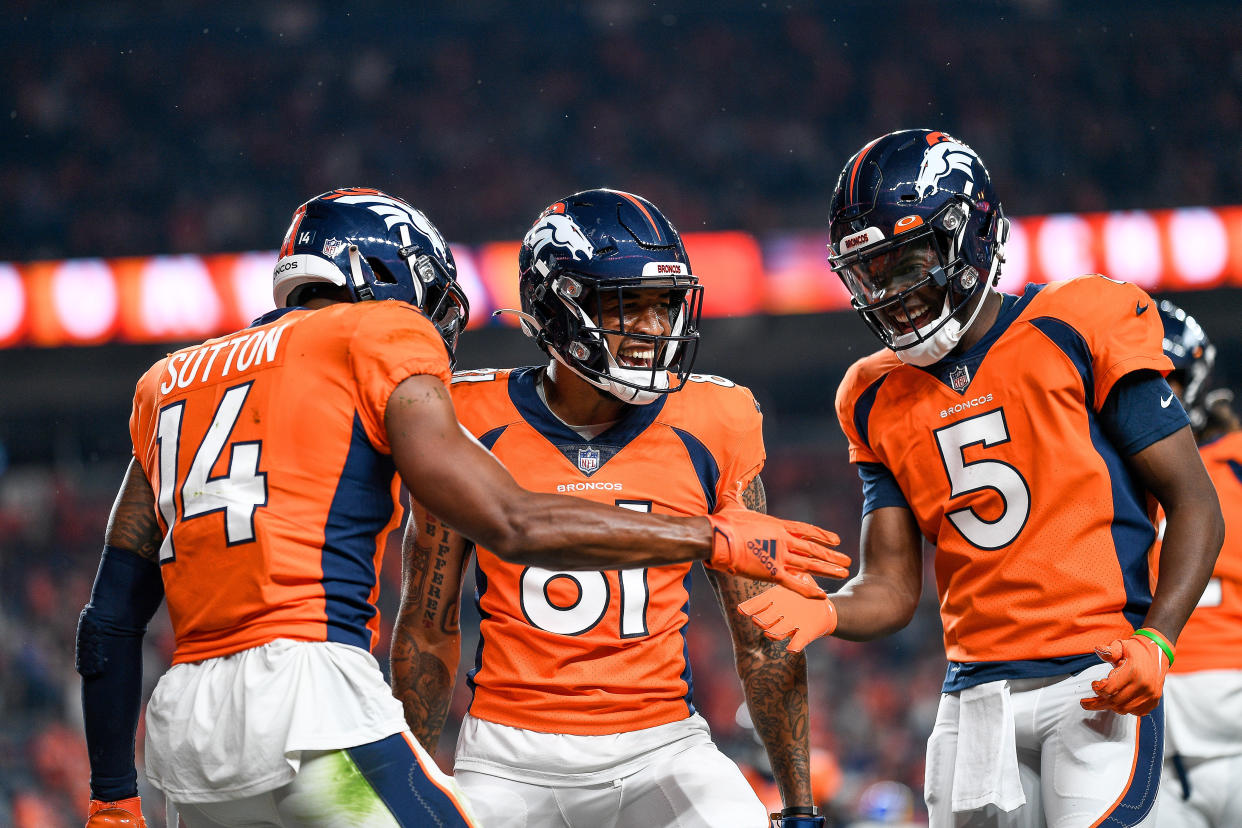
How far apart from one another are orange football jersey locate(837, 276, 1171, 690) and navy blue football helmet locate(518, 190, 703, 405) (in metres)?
0.69

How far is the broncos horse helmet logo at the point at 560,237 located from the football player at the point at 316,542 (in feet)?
2.47

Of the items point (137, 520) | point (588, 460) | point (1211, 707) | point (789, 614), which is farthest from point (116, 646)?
point (1211, 707)

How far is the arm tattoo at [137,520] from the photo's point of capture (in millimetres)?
2838

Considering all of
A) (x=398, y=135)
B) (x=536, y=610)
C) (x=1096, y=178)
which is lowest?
(x=536, y=610)

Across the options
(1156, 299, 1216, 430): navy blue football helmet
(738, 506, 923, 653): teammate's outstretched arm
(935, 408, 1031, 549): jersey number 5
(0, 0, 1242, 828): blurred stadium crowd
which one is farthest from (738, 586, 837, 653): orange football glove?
(0, 0, 1242, 828): blurred stadium crowd

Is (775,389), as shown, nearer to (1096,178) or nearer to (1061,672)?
(1096,178)

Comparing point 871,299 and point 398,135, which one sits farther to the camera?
point 398,135

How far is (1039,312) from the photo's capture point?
10.4 ft

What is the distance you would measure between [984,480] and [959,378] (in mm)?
286

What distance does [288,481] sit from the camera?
251cm

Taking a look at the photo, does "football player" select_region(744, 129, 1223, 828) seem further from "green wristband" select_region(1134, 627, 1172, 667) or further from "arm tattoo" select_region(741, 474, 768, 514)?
"arm tattoo" select_region(741, 474, 768, 514)

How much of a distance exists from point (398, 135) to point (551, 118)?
223 cm

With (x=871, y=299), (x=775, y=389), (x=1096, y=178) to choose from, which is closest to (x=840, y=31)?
(x=1096, y=178)

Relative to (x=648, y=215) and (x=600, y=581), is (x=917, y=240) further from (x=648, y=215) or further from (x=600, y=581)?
(x=600, y=581)
